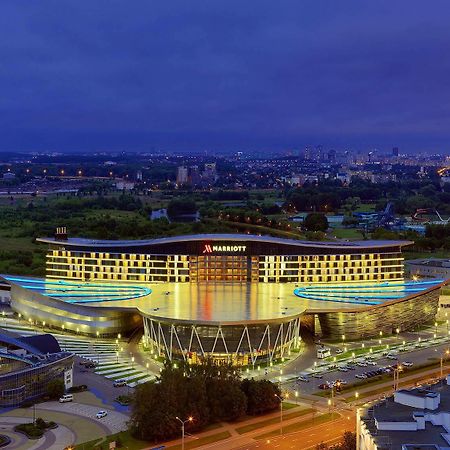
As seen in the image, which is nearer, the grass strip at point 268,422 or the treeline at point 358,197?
the grass strip at point 268,422

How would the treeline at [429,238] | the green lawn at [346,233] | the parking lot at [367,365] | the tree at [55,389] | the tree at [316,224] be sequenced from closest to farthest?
the tree at [55,389]
the parking lot at [367,365]
the treeline at [429,238]
the green lawn at [346,233]
the tree at [316,224]

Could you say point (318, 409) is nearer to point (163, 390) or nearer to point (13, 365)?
point (163, 390)

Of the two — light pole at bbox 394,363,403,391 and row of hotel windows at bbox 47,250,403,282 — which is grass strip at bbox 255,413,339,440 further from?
row of hotel windows at bbox 47,250,403,282

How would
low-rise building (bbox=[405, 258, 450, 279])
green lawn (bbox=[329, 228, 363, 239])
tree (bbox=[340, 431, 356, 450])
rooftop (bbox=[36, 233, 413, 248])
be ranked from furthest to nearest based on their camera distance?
green lawn (bbox=[329, 228, 363, 239]) < low-rise building (bbox=[405, 258, 450, 279]) < rooftop (bbox=[36, 233, 413, 248]) < tree (bbox=[340, 431, 356, 450])

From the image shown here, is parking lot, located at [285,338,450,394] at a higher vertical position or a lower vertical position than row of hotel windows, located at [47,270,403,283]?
lower

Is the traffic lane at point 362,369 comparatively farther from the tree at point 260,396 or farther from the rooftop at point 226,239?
the rooftop at point 226,239

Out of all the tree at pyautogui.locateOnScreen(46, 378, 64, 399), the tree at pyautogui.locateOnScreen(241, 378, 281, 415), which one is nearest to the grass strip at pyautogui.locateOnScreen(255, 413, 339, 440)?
the tree at pyautogui.locateOnScreen(241, 378, 281, 415)

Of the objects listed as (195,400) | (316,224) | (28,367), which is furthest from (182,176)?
(195,400)

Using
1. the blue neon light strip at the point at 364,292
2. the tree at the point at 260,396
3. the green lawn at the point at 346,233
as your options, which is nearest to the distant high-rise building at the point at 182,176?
the green lawn at the point at 346,233
